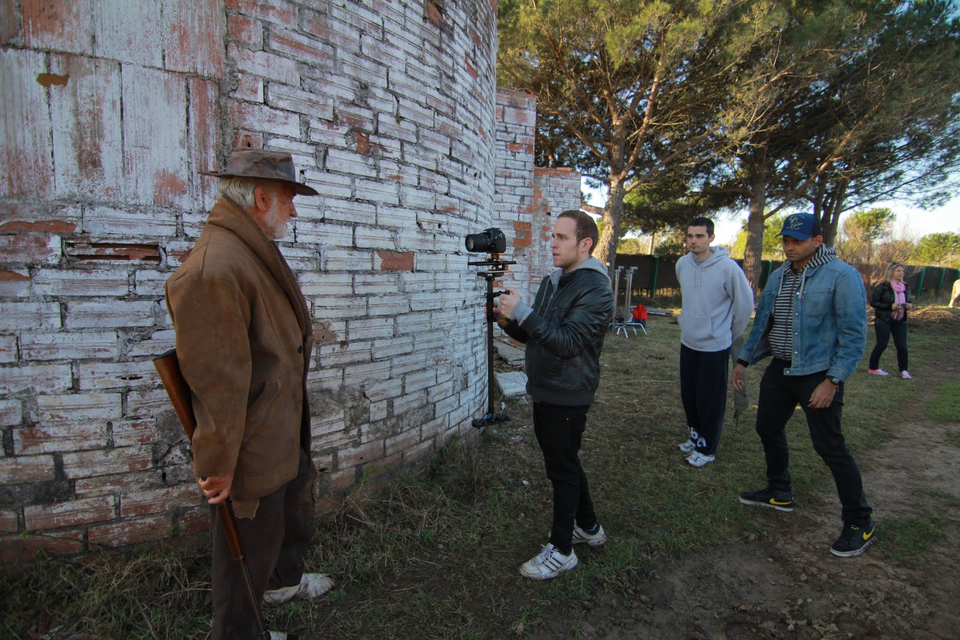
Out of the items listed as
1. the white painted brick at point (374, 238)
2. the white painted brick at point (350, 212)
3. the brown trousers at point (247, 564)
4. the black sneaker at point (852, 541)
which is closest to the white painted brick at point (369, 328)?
the white painted brick at point (374, 238)

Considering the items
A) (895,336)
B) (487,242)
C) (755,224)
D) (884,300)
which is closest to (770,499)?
(487,242)

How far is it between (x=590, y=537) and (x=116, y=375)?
2.57 meters

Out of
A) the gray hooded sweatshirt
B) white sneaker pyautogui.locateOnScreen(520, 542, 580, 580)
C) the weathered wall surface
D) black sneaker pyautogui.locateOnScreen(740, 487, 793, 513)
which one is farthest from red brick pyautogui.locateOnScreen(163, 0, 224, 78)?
black sneaker pyautogui.locateOnScreen(740, 487, 793, 513)

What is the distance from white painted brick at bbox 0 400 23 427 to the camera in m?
2.14

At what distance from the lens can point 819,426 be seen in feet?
9.14

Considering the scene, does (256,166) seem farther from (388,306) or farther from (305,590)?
(305,590)

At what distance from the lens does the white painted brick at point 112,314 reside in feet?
7.23

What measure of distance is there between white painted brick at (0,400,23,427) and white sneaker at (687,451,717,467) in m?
4.21

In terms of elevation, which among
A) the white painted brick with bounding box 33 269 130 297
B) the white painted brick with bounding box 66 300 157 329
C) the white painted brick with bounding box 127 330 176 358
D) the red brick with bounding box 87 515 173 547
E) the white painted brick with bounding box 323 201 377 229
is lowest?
the red brick with bounding box 87 515 173 547

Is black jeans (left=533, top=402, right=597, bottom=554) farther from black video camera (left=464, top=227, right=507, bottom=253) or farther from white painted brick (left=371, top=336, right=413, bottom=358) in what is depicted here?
white painted brick (left=371, top=336, right=413, bottom=358)

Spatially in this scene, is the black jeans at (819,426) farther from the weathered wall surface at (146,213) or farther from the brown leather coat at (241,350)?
the brown leather coat at (241,350)

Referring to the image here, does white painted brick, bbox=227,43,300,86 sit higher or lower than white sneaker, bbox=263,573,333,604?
higher

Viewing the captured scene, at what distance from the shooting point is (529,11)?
1102 cm

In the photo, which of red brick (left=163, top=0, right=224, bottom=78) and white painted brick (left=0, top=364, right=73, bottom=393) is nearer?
white painted brick (left=0, top=364, right=73, bottom=393)
